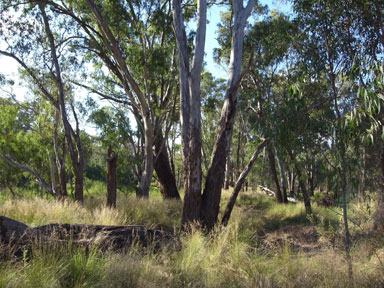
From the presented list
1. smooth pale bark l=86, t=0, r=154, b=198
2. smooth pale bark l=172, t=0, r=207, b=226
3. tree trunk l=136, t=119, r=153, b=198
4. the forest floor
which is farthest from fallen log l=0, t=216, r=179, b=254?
tree trunk l=136, t=119, r=153, b=198

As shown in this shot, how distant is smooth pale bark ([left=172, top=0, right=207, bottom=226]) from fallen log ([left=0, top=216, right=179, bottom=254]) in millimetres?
2186

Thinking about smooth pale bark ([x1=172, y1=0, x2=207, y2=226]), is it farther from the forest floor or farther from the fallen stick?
the fallen stick

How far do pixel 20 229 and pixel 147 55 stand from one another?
837 cm

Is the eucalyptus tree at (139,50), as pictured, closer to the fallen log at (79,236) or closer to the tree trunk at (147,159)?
the tree trunk at (147,159)

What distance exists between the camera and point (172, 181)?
1402 centimetres

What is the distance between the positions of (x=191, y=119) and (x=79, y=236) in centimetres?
404

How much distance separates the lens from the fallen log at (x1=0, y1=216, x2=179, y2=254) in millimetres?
3760

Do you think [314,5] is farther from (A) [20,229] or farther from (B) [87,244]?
(A) [20,229]

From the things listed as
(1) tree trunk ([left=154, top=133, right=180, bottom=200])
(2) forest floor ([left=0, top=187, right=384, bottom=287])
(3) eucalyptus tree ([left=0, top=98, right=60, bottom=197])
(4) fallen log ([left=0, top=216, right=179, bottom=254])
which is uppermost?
(3) eucalyptus tree ([left=0, top=98, right=60, bottom=197])

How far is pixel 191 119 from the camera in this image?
7453 mm

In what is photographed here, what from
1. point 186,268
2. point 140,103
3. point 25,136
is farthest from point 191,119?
point 25,136

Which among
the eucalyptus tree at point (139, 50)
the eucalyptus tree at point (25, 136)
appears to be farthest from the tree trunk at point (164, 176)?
the eucalyptus tree at point (25, 136)

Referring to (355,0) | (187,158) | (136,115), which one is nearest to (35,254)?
(187,158)

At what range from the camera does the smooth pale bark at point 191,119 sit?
284 inches
